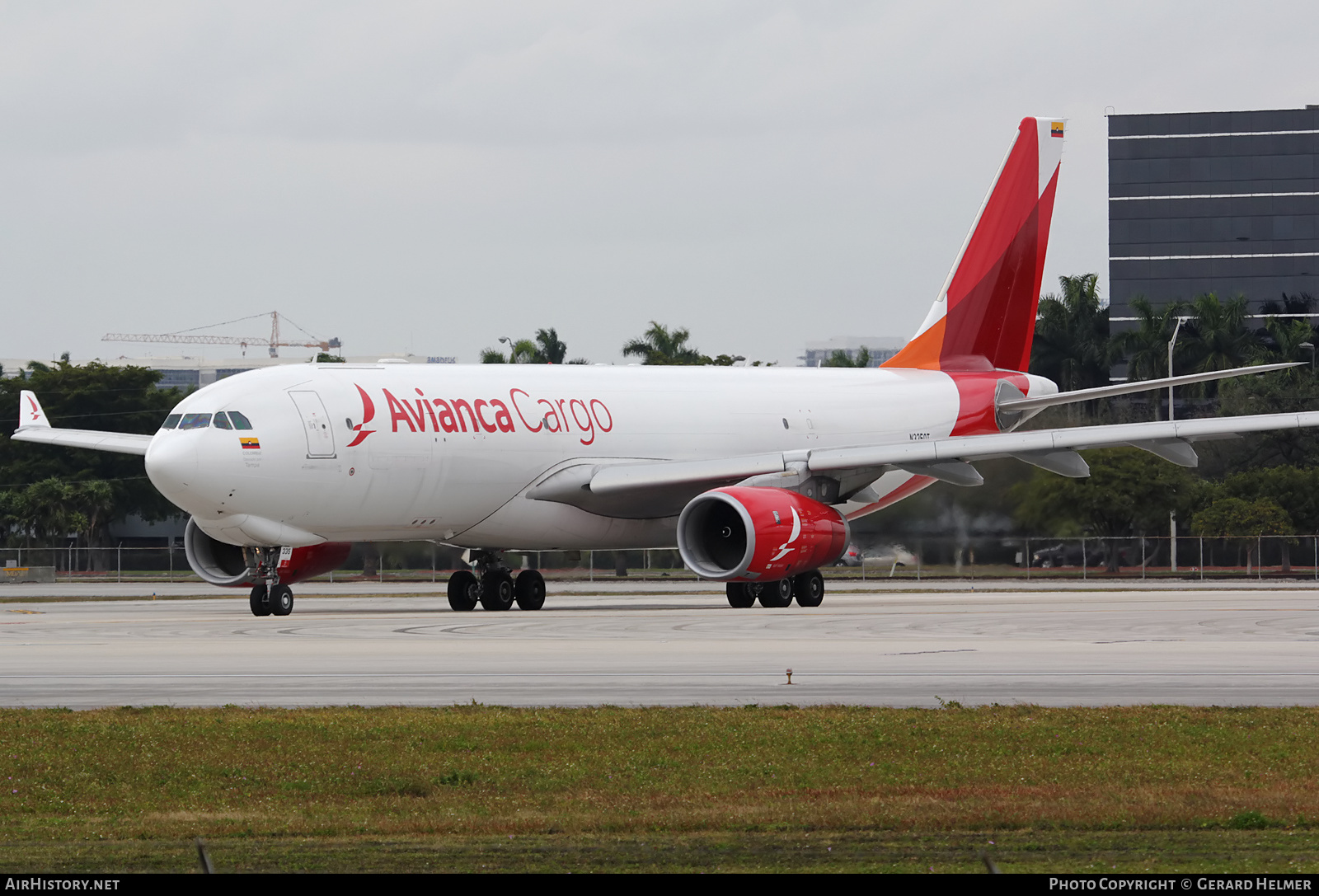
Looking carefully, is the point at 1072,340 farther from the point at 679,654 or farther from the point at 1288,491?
the point at 679,654

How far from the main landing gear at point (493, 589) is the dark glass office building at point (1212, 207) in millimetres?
79311

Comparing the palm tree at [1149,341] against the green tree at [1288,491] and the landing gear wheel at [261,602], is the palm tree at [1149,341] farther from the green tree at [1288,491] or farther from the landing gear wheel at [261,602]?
the landing gear wheel at [261,602]

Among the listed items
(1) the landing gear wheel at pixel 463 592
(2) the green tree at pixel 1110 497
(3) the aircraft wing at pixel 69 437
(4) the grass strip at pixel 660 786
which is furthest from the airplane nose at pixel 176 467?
(2) the green tree at pixel 1110 497

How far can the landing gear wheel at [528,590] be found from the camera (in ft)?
103

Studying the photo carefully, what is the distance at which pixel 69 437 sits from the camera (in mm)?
33375

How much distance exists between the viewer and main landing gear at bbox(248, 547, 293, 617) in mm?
28078

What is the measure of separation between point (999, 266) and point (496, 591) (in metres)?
13.4

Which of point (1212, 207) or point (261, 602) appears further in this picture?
point (1212, 207)

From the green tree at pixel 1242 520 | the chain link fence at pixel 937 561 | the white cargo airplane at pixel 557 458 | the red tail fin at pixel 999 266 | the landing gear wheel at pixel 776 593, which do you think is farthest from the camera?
the green tree at pixel 1242 520

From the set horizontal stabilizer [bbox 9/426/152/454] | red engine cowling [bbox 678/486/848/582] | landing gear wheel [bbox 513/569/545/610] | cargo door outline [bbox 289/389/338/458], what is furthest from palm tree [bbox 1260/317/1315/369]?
cargo door outline [bbox 289/389/338/458]

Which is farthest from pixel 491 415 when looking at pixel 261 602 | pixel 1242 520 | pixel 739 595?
pixel 1242 520

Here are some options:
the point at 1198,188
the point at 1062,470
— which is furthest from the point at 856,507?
the point at 1198,188
